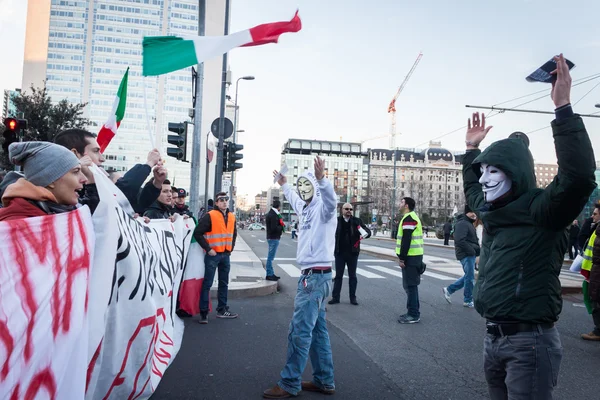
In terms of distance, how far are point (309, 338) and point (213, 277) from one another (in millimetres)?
3274

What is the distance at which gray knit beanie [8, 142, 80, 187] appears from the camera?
237cm

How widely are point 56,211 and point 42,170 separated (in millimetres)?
225

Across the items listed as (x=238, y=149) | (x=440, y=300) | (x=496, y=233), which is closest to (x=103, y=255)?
(x=496, y=233)

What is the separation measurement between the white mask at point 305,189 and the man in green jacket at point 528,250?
1.97 meters

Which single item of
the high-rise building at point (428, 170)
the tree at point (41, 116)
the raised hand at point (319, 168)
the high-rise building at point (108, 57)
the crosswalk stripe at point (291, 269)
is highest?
the high-rise building at point (108, 57)

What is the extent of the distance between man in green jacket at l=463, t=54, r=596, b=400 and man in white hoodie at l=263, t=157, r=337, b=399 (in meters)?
1.59

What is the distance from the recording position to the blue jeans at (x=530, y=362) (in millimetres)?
2236

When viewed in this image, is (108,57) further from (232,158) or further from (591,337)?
(591,337)

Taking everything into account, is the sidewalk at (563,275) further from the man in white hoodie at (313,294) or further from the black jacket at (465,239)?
the man in white hoodie at (313,294)

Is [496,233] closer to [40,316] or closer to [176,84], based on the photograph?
[40,316]

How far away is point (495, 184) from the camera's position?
254 centimetres

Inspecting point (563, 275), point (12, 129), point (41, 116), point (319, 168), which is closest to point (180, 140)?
point (12, 129)

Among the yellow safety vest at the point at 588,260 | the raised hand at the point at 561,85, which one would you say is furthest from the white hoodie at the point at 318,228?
the yellow safety vest at the point at 588,260

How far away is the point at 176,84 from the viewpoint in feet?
402
